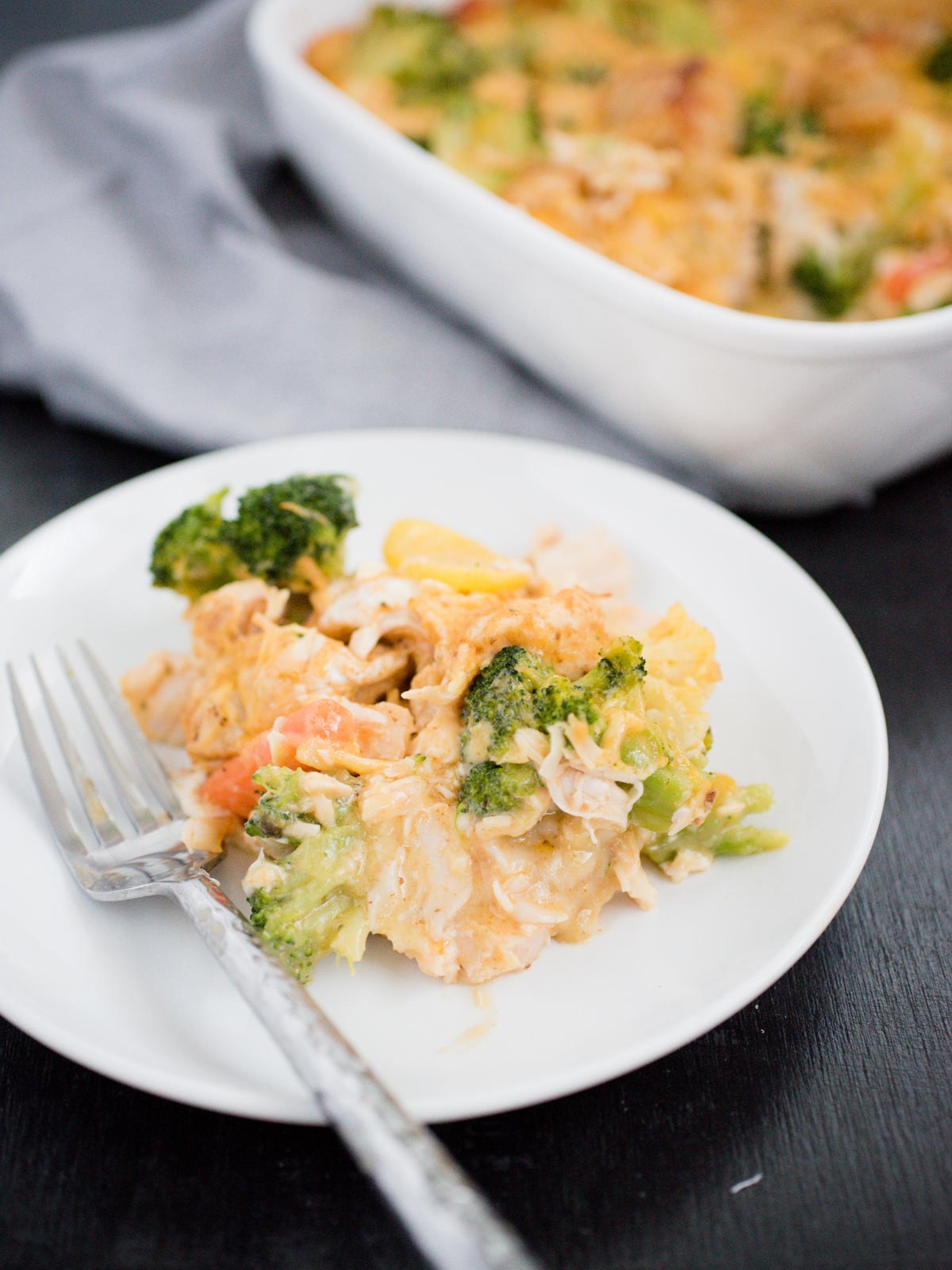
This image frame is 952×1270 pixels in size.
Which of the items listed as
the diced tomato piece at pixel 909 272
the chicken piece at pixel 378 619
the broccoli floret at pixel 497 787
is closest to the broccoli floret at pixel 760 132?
the diced tomato piece at pixel 909 272

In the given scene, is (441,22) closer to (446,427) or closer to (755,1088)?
(446,427)

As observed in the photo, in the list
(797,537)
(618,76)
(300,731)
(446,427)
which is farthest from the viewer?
(618,76)

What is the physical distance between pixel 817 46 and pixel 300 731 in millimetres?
3137

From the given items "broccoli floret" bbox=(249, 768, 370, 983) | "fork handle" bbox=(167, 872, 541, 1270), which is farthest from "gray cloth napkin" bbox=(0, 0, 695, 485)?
"fork handle" bbox=(167, 872, 541, 1270)

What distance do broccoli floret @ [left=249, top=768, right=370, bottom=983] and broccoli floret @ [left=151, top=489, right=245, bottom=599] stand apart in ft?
2.06

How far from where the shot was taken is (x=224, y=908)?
1536 mm

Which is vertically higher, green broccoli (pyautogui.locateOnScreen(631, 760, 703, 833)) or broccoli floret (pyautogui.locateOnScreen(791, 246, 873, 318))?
green broccoli (pyautogui.locateOnScreen(631, 760, 703, 833))

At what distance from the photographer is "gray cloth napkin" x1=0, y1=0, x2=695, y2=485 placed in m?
3.04

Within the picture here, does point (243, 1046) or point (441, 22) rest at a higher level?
point (441, 22)

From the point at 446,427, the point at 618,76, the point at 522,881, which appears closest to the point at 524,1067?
the point at 522,881

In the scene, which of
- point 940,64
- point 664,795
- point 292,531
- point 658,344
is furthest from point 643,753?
point 940,64

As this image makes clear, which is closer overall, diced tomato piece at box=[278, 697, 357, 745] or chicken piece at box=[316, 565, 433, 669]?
diced tomato piece at box=[278, 697, 357, 745]

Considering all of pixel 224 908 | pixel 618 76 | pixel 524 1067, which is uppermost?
pixel 618 76

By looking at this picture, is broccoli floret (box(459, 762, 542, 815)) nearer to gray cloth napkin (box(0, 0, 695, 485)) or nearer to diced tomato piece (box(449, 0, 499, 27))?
gray cloth napkin (box(0, 0, 695, 485))
